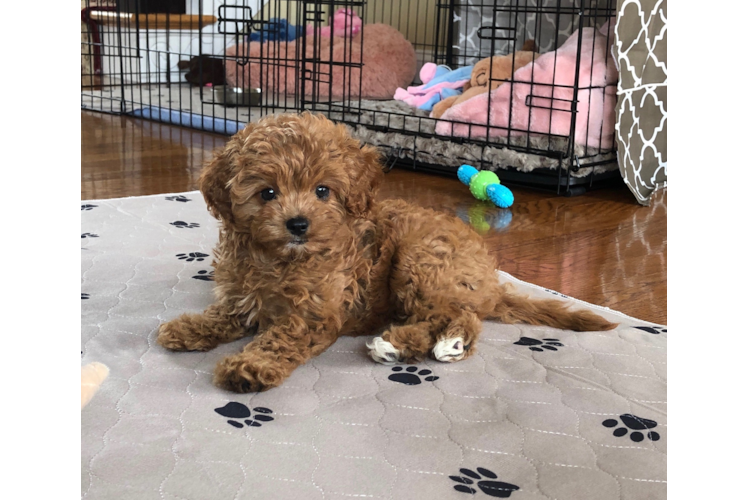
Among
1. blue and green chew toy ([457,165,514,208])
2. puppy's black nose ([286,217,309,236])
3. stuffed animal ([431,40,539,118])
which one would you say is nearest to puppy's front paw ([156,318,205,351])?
puppy's black nose ([286,217,309,236])

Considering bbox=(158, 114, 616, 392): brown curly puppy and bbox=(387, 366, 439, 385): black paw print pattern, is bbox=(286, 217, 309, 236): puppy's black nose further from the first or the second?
bbox=(387, 366, 439, 385): black paw print pattern

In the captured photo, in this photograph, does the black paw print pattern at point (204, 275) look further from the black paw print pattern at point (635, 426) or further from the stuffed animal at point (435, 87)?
the stuffed animal at point (435, 87)

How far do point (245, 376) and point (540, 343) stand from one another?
80cm

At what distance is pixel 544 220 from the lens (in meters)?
3.29

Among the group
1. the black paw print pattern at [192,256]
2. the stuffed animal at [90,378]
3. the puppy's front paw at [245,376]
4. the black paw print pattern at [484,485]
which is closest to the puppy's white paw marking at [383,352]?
the puppy's front paw at [245,376]

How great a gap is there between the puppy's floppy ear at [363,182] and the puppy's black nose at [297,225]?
146mm

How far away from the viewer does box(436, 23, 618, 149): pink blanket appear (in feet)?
12.0

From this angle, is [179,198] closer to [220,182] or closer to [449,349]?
[220,182]

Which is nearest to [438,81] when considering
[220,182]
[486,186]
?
[486,186]

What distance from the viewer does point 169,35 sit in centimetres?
734

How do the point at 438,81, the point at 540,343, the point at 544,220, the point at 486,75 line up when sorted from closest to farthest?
the point at 540,343 → the point at 544,220 → the point at 486,75 → the point at 438,81

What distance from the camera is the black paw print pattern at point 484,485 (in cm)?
129

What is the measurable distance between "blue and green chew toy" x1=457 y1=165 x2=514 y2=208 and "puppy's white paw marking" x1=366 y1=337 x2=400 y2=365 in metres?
1.80

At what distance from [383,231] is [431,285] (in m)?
0.20
